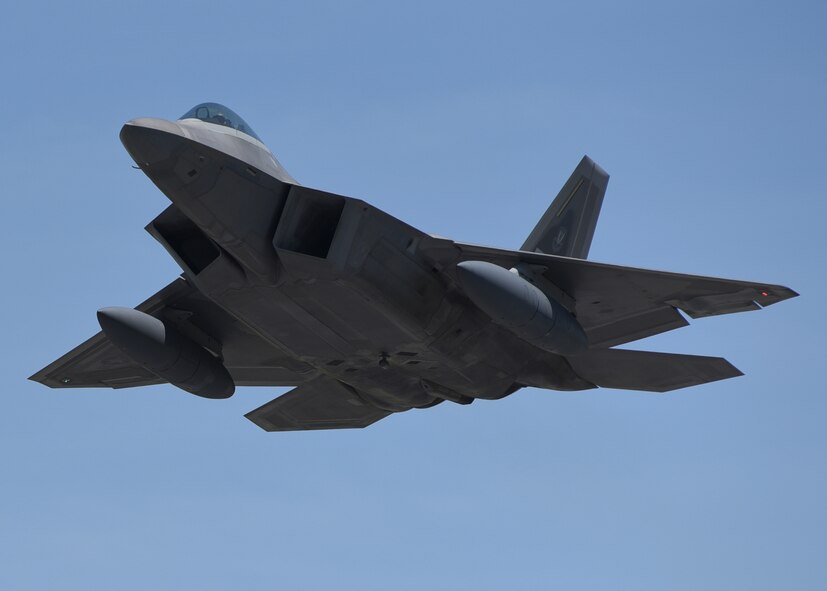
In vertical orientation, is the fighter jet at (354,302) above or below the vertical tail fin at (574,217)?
below

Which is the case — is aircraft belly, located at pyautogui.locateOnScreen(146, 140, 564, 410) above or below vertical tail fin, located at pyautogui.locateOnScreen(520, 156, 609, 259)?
below

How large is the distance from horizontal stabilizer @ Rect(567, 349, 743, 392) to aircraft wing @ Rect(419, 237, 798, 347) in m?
0.62

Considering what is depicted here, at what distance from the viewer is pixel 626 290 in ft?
75.7

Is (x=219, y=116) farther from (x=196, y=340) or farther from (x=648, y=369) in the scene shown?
(x=648, y=369)

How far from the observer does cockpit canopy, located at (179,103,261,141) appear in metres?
22.2

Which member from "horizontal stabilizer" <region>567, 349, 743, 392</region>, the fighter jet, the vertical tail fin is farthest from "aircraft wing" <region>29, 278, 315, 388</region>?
"horizontal stabilizer" <region>567, 349, 743, 392</region>

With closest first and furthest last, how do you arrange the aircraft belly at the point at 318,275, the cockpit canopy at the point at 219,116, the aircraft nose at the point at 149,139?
1. the aircraft nose at the point at 149,139
2. the aircraft belly at the point at 318,275
3. the cockpit canopy at the point at 219,116

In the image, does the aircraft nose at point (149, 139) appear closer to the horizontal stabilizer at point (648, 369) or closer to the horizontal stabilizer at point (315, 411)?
the horizontal stabilizer at point (315, 411)

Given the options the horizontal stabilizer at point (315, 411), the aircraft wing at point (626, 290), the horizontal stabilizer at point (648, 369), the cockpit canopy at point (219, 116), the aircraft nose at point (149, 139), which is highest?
the cockpit canopy at point (219, 116)

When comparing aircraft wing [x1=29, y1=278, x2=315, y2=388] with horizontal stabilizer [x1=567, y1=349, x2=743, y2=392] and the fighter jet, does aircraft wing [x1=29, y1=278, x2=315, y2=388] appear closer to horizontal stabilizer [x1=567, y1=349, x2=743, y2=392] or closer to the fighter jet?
the fighter jet

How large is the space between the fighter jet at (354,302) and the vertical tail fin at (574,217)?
0.06 meters

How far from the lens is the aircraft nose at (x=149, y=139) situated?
20172 millimetres

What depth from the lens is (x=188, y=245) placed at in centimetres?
2245

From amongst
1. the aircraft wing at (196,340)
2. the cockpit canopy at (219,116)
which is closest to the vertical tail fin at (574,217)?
the aircraft wing at (196,340)
